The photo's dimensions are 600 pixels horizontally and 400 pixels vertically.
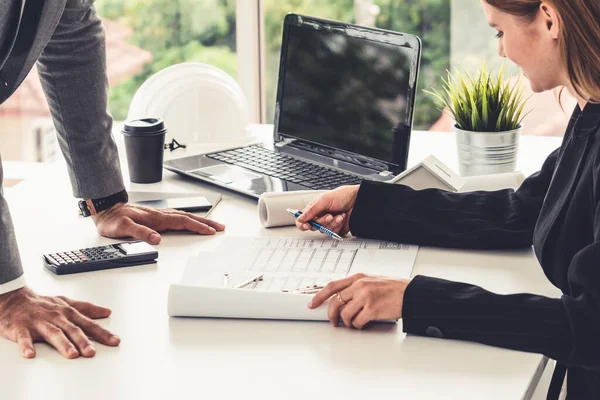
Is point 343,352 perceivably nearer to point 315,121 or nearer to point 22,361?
point 22,361

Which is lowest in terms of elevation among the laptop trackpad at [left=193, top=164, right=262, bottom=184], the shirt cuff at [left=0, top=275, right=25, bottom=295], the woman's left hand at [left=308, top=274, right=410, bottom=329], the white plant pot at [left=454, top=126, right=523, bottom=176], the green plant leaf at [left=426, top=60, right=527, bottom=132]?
the laptop trackpad at [left=193, top=164, right=262, bottom=184]

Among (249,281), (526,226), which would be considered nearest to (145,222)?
(249,281)

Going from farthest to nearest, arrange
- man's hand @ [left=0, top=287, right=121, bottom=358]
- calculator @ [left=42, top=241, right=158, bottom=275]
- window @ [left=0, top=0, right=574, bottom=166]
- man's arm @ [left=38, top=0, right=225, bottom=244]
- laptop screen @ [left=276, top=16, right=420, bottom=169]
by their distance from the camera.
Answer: window @ [left=0, top=0, right=574, bottom=166], laptop screen @ [left=276, top=16, right=420, bottom=169], man's arm @ [left=38, top=0, right=225, bottom=244], calculator @ [left=42, top=241, right=158, bottom=275], man's hand @ [left=0, top=287, right=121, bottom=358]

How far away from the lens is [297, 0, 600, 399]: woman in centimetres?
108

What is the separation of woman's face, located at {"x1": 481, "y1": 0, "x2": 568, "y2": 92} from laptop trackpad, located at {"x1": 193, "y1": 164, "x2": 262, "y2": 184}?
69 cm

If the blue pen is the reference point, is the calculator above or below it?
below

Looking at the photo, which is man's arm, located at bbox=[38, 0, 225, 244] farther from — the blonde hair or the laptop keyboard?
the blonde hair

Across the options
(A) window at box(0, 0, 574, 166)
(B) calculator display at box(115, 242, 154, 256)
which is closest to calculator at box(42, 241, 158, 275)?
(B) calculator display at box(115, 242, 154, 256)

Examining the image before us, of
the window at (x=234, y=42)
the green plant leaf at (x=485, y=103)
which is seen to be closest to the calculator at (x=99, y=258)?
the green plant leaf at (x=485, y=103)

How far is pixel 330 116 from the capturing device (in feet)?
6.11

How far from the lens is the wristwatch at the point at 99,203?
1.58 metres

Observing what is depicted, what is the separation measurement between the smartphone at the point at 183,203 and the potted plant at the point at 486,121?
0.51m

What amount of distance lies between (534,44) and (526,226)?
1.13 feet

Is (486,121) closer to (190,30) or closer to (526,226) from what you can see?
(526,226)
